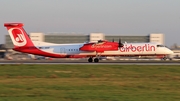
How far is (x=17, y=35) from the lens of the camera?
1996 inches

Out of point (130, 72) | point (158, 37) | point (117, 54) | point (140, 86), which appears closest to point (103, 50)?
point (117, 54)

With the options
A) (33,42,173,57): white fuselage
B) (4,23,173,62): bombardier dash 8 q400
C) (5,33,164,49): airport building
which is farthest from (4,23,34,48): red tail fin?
(5,33,164,49): airport building

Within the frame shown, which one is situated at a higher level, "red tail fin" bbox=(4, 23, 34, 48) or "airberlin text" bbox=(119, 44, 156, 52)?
"red tail fin" bbox=(4, 23, 34, 48)

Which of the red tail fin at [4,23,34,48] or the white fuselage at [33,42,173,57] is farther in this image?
the white fuselage at [33,42,173,57]

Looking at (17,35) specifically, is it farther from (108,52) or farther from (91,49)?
(108,52)

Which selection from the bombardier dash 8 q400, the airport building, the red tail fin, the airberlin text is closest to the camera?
the red tail fin

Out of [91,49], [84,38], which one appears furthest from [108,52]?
[84,38]

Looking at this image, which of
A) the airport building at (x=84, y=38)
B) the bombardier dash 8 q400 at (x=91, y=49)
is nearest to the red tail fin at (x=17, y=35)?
the bombardier dash 8 q400 at (x=91, y=49)

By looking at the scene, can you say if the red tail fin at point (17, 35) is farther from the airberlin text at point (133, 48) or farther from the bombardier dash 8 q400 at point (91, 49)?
the airberlin text at point (133, 48)

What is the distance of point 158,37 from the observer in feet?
339

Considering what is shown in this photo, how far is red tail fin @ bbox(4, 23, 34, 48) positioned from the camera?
1989 inches

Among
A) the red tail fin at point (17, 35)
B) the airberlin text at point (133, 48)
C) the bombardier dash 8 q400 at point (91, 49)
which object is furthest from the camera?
the airberlin text at point (133, 48)

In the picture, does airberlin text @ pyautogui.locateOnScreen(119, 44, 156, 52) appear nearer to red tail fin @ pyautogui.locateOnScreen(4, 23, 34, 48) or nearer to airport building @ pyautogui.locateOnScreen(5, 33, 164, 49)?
red tail fin @ pyautogui.locateOnScreen(4, 23, 34, 48)

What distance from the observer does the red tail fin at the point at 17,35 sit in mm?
50531
